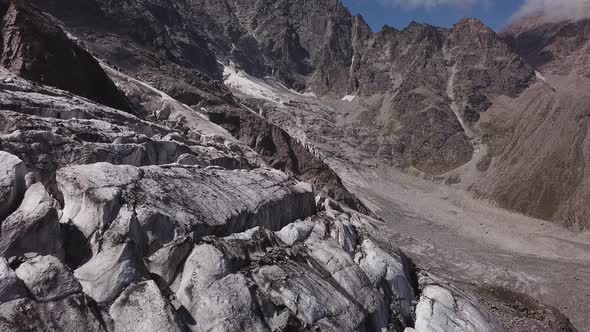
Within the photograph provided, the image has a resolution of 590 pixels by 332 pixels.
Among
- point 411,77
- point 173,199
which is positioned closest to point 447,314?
point 173,199

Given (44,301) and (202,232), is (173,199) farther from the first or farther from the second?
(44,301)

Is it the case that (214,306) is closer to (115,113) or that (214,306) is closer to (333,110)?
(115,113)

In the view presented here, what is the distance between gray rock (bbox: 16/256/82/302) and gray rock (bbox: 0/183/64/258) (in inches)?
48.6

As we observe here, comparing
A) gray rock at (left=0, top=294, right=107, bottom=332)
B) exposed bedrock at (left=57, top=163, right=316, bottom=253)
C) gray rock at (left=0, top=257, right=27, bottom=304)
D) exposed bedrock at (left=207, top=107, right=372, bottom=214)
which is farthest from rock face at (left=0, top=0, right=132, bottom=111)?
gray rock at (left=0, top=294, right=107, bottom=332)

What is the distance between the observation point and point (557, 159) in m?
119

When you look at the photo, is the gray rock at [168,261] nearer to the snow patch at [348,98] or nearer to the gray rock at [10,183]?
the gray rock at [10,183]

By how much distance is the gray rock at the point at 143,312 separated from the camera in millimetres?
14992

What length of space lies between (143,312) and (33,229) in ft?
15.5

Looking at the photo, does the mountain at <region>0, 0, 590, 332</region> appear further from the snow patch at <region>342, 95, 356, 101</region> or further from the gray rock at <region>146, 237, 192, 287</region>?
the snow patch at <region>342, 95, 356, 101</region>

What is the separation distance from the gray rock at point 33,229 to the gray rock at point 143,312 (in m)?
3.10

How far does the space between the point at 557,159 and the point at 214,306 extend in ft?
407

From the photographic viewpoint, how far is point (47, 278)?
1433cm

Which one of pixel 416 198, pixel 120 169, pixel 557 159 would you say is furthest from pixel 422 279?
pixel 557 159

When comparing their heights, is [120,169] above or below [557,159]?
below
